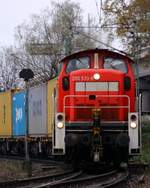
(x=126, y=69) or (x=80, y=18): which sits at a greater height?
(x=80, y=18)

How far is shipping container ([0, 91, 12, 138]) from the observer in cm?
2988

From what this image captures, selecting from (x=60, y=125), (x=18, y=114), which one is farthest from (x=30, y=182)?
(x=18, y=114)

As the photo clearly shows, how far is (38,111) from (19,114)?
2.89m

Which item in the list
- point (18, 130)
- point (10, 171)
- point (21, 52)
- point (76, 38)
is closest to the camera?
point (10, 171)

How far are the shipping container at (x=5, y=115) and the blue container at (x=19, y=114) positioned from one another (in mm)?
1037

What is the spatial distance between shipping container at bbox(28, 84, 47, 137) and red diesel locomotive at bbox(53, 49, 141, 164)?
22.4 ft

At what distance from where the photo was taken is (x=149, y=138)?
31.5 meters

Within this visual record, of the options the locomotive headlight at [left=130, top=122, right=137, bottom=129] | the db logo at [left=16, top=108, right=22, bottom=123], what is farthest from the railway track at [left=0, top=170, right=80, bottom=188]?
the db logo at [left=16, top=108, right=22, bottom=123]

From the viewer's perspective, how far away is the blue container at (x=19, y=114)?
86.4ft

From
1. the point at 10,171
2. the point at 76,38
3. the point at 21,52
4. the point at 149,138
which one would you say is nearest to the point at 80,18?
the point at 76,38

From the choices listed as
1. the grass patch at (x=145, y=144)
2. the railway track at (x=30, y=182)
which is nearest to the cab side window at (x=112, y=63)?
the railway track at (x=30, y=182)

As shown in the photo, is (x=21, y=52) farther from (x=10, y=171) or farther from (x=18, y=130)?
(x=10, y=171)

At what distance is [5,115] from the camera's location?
31109mm

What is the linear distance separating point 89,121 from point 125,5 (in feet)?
48.4
